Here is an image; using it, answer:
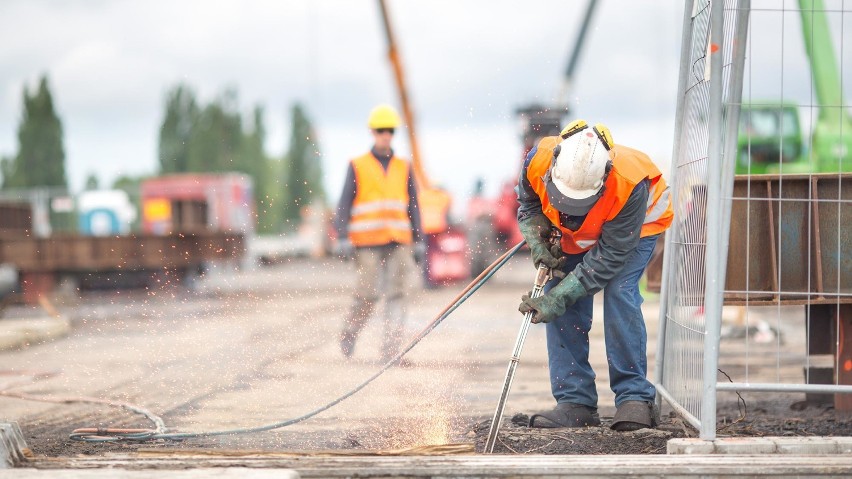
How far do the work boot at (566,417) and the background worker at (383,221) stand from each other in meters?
3.49

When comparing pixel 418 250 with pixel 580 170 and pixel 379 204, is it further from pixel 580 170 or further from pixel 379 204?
pixel 580 170

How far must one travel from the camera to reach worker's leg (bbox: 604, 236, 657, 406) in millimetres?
5332

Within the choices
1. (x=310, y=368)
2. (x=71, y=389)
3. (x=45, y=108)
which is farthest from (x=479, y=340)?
(x=45, y=108)

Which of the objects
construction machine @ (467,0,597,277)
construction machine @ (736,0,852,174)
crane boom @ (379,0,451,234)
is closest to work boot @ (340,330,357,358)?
crane boom @ (379,0,451,234)

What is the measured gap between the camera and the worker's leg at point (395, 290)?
351 inches

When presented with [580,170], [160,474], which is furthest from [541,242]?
[160,474]

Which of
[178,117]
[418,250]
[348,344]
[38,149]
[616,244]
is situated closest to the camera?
[616,244]

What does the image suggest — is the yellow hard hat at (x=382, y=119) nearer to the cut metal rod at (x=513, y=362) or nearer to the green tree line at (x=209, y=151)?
the cut metal rod at (x=513, y=362)

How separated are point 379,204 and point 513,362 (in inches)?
170

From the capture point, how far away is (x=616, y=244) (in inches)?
203

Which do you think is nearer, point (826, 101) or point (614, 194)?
point (614, 194)

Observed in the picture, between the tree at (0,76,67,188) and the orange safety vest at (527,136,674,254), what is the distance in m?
47.2

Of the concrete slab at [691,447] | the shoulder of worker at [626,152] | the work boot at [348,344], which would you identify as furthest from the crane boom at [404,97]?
the concrete slab at [691,447]

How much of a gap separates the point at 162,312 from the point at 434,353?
6928 mm
